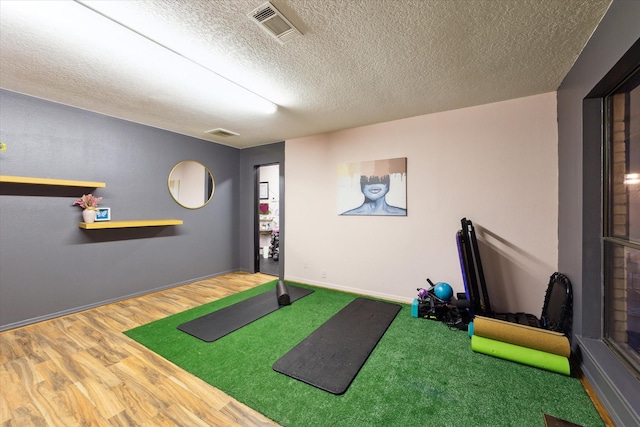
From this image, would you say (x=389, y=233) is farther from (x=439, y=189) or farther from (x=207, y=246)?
(x=207, y=246)

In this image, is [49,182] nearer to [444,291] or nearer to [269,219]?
[269,219]

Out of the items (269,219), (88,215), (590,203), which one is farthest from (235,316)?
(269,219)

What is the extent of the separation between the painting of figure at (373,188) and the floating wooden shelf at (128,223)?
2812 mm

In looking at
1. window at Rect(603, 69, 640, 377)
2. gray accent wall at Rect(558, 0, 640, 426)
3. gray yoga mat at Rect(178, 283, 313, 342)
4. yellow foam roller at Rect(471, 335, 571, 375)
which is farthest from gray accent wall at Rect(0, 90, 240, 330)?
window at Rect(603, 69, 640, 377)

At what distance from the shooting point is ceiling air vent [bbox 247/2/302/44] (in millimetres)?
1566

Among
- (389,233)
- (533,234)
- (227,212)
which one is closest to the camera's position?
(533,234)

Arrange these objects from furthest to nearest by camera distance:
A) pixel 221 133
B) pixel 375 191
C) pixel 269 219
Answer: pixel 269 219 < pixel 221 133 < pixel 375 191

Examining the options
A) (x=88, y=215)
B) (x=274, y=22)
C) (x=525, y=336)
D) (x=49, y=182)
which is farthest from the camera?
(x=88, y=215)

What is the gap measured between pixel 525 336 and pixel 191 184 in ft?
16.7

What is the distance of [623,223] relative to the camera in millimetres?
1754

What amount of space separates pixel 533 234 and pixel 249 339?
3.33 meters

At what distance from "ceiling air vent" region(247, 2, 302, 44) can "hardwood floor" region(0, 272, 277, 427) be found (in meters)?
2.63

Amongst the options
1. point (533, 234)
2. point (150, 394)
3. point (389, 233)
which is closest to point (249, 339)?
point (150, 394)

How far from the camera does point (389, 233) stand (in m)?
3.62
